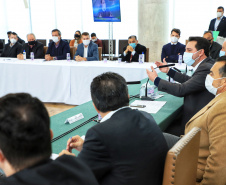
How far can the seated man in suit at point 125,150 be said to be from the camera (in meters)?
1.06

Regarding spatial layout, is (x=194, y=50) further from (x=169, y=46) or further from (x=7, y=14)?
(x=7, y=14)

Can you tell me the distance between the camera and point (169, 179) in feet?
3.64

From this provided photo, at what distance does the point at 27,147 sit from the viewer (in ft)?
2.25

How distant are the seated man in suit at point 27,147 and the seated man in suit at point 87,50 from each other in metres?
4.77

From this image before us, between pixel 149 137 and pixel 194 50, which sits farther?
pixel 194 50

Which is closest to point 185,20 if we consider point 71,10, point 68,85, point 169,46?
point 169,46

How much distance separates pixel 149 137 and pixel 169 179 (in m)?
0.18

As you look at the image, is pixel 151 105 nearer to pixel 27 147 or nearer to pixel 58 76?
pixel 27 147

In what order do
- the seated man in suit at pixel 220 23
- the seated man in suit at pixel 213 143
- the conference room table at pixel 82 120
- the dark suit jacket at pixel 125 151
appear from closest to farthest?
the dark suit jacket at pixel 125 151 < the seated man in suit at pixel 213 143 < the conference room table at pixel 82 120 < the seated man in suit at pixel 220 23

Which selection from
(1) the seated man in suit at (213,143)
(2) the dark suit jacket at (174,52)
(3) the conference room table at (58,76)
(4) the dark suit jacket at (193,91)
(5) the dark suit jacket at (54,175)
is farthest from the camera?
(2) the dark suit jacket at (174,52)

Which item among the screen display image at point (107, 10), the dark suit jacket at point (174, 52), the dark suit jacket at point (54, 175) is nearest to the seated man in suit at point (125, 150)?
the dark suit jacket at point (54, 175)

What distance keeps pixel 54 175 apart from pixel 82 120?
1283 mm

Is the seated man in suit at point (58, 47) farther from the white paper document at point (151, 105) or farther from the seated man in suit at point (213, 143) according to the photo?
the seated man in suit at point (213, 143)

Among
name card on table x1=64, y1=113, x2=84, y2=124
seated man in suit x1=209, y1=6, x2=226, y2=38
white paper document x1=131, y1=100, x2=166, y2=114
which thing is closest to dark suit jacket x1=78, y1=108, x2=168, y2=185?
name card on table x1=64, y1=113, x2=84, y2=124
